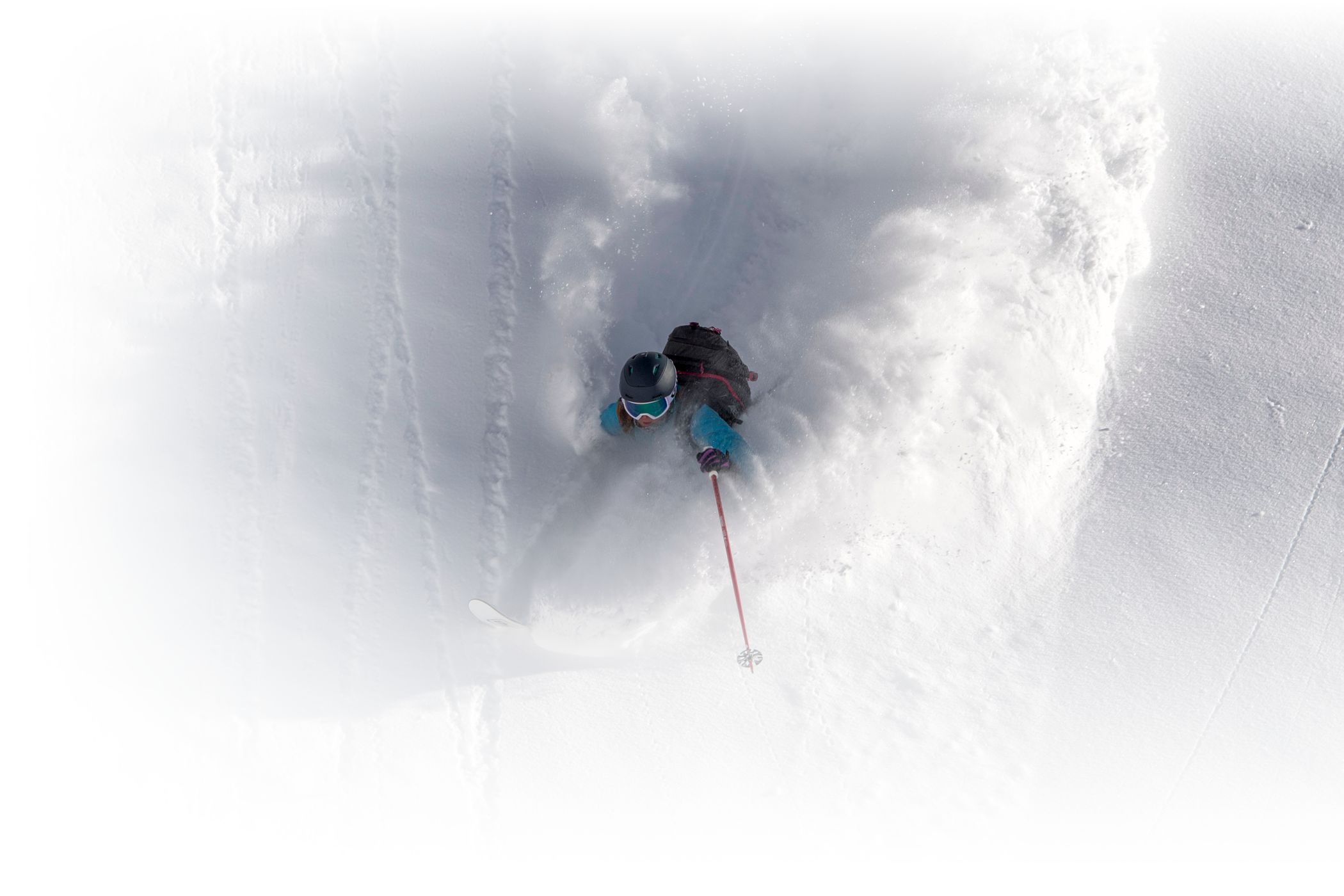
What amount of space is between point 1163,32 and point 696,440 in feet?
14.9

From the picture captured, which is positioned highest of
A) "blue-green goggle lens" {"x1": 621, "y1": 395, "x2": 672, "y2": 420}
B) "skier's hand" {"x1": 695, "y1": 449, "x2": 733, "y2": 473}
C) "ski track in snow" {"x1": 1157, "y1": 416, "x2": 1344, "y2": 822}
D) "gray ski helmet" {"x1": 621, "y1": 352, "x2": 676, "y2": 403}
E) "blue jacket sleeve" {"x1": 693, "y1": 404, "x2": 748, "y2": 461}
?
"gray ski helmet" {"x1": 621, "y1": 352, "x2": 676, "y2": 403}

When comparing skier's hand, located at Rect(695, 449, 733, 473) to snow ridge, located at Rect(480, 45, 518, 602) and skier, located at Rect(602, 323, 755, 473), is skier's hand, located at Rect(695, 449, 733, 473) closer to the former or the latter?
skier, located at Rect(602, 323, 755, 473)

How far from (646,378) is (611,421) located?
2.25 feet

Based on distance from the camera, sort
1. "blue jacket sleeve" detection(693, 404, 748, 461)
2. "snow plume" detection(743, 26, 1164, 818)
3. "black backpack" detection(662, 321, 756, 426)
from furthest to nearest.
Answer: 1. "black backpack" detection(662, 321, 756, 426)
2. "blue jacket sleeve" detection(693, 404, 748, 461)
3. "snow plume" detection(743, 26, 1164, 818)

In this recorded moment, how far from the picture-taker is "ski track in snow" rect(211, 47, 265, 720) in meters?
4.50

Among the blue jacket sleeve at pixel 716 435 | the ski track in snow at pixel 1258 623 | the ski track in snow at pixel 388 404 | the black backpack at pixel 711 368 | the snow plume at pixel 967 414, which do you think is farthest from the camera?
the ski track in snow at pixel 388 404

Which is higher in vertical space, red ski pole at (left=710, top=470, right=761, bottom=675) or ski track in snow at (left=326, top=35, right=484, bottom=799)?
ski track in snow at (left=326, top=35, right=484, bottom=799)

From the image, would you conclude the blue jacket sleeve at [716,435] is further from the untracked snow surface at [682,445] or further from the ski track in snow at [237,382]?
the ski track in snow at [237,382]

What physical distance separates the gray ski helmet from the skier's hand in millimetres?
444

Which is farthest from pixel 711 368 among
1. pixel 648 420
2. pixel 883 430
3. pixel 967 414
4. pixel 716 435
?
pixel 967 414

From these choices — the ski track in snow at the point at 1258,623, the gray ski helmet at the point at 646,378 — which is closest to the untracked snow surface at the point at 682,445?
the ski track in snow at the point at 1258,623

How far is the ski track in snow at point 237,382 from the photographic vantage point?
4.50 m

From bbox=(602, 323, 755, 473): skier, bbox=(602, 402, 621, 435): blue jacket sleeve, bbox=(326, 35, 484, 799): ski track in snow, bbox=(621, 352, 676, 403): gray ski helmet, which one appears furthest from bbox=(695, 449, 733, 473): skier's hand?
bbox=(326, 35, 484, 799): ski track in snow

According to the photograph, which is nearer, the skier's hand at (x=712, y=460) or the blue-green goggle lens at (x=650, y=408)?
the blue-green goggle lens at (x=650, y=408)
